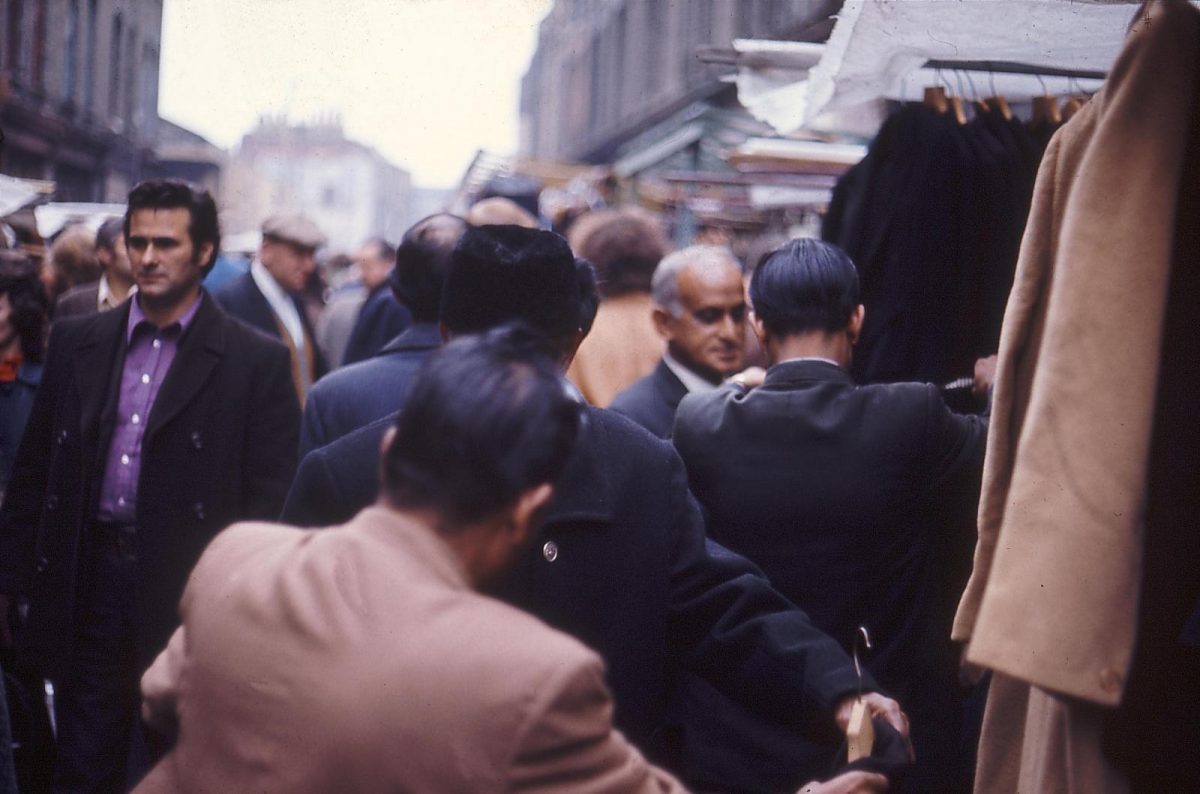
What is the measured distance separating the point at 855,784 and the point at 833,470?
1480mm

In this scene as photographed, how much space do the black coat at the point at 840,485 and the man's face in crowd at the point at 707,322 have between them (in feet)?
4.31

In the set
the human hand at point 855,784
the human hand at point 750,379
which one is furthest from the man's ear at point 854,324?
the human hand at point 855,784

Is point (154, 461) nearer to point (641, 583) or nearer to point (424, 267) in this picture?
point (424, 267)

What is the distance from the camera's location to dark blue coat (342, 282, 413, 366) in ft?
22.9

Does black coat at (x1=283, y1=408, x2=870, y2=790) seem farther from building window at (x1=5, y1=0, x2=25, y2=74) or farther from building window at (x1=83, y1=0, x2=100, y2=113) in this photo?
building window at (x1=83, y1=0, x2=100, y2=113)

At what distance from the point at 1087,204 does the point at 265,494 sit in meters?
3.37

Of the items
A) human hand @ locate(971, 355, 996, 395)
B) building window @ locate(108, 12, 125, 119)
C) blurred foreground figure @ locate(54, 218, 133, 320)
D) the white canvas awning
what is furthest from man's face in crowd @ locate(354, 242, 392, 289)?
building window @ locate(108, 12, 125, 119)

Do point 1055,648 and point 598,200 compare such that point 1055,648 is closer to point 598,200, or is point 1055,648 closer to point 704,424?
point 704,424

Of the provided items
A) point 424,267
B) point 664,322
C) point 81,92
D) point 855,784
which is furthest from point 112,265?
point 81,92

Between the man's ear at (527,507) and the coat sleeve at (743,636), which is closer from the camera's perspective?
the man's ear at (527,507)

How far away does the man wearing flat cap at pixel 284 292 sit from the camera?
7645mm

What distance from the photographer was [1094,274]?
198 centimetres

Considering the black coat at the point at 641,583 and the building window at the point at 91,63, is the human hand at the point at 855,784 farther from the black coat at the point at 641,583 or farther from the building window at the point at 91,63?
the building window at the point at 91,63

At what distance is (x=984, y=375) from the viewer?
12.8 ft
